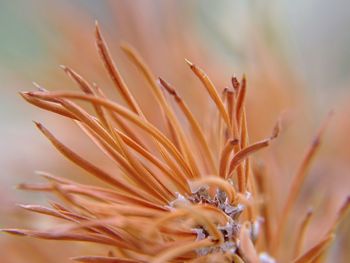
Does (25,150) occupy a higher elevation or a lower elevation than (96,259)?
higher

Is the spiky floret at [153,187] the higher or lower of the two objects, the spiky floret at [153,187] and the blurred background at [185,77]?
the lower

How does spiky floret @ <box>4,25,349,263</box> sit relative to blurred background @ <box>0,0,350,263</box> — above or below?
below

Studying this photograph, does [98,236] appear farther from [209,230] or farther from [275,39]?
[275,39]

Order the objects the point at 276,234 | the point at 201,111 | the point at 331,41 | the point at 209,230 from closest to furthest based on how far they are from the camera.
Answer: the point at 209,230 → the point at 276,234 → the point at 201,111 → the point at 331,41

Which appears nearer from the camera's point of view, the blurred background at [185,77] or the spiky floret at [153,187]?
the spiky floret at [153,187]

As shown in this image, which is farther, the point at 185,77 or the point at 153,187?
the point at 185,77

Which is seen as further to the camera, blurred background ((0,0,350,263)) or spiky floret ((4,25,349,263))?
blurred background ((0,0,350,263))

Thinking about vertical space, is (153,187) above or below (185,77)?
below

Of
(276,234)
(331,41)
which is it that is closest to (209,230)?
(276,234)

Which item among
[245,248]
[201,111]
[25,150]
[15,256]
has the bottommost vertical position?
[245,248]

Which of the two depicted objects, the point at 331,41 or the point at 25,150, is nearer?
the point at 25,150

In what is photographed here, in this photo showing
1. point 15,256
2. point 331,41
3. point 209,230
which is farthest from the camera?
point 331,41
